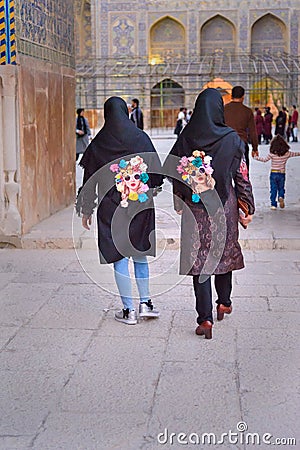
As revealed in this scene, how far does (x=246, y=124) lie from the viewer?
25.9 ft

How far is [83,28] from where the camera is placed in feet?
113

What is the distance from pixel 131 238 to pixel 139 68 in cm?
2755

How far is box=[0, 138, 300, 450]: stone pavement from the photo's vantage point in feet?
10.5

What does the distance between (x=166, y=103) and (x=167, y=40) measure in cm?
279

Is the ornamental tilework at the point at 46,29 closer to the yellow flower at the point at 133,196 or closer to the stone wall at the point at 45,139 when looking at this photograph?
the stone wall at the point at 45,139

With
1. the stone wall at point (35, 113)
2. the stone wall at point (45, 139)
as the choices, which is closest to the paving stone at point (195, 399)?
the stone wall at point (35, 113)

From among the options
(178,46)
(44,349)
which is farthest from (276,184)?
(178,46)

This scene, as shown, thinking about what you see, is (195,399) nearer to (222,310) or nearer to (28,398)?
(28,398)

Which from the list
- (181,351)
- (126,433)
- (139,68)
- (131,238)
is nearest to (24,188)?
(131,238)

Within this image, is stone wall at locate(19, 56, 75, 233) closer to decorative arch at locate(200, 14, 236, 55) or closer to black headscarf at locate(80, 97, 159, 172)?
black headscarf at locate(80, 97, 159, 172)

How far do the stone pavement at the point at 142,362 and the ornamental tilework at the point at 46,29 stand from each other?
2325 millimetres

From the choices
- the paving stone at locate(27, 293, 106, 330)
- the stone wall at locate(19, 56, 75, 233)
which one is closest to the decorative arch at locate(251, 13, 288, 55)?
the stone wall at locate(19, 56, 75, 233)

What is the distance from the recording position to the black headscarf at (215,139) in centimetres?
421

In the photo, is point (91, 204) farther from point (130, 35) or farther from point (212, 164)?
point (130, 35)
